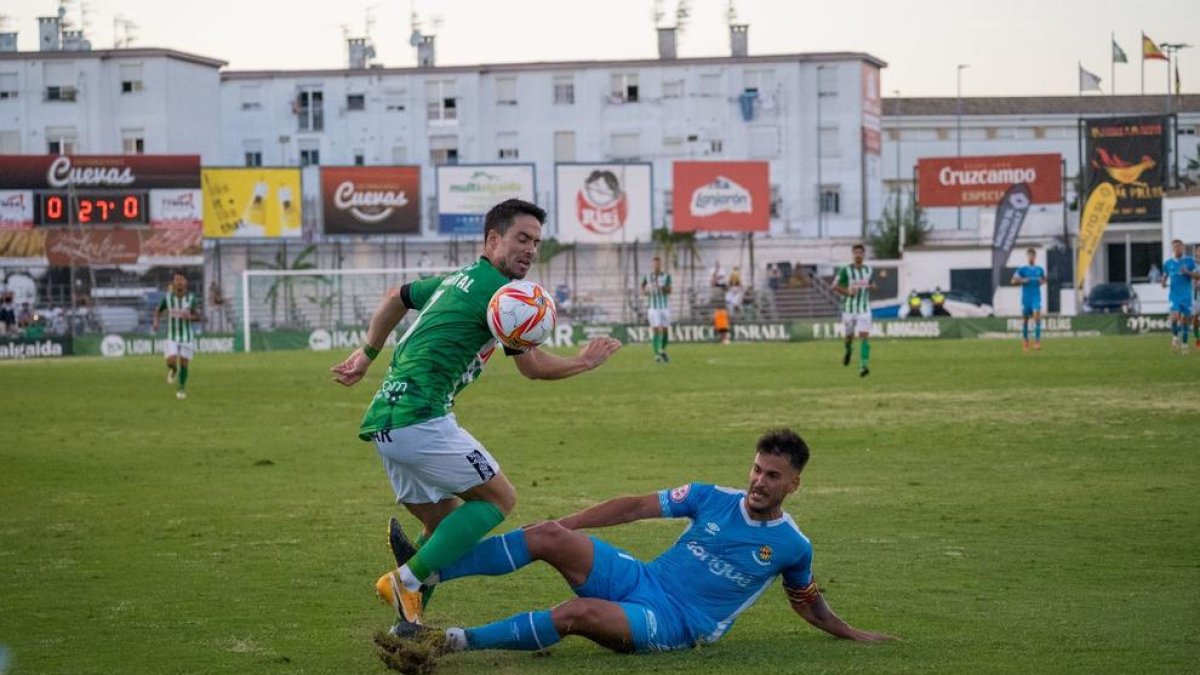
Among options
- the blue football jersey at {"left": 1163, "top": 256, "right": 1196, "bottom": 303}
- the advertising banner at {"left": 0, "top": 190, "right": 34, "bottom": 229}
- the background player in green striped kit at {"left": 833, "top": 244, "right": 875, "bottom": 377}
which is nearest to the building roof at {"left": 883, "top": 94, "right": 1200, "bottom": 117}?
the advertising banner at {"left": 0, "top": 190, "right": 34, "bottom": 229}

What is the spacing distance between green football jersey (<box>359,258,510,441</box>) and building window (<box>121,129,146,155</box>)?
287 ft

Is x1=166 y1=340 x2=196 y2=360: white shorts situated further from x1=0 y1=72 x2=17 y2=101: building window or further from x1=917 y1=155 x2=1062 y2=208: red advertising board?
x1=0 y1=72 x2=17 y2=101: building window

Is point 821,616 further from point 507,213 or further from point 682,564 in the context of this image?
point 507,213

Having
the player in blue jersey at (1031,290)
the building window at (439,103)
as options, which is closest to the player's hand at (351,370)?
the player in blue jersey at (1031,290)

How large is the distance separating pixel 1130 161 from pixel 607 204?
2388cm

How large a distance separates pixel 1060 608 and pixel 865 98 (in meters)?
87.7

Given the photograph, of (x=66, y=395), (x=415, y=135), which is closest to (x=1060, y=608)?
(x=66, y=395)

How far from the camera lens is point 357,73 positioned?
95.1 meters

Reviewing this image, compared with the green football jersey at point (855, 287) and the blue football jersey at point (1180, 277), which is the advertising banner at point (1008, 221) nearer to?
the blue football jersey at point (1180, 277)

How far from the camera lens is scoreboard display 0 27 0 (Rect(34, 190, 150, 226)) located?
72812 millimetres

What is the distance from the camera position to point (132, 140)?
92.6m

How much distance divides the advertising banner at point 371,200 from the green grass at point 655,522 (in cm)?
4660

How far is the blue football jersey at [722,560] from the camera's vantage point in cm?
905

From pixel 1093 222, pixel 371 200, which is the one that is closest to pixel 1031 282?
pixel 1093 222
